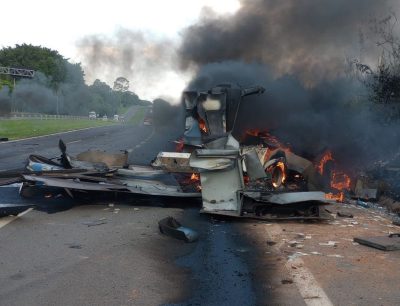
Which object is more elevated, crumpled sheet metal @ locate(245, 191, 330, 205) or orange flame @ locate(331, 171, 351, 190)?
crumpled sheet metal @ locate(245, 191, 330, 205)

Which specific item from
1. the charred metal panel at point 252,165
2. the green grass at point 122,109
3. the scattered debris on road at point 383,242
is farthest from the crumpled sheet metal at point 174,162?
the green grass at point 122,109

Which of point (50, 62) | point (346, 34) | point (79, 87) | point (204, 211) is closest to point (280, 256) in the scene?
point (204, 211)

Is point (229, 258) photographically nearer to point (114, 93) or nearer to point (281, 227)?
point (281, 227)

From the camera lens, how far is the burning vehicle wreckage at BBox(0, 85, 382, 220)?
723cm

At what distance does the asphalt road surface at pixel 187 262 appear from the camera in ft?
13.0

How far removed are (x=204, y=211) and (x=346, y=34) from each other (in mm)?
10052

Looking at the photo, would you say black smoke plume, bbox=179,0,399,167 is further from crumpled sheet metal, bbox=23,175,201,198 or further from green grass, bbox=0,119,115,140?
green grass, bbox=0,119,115,140

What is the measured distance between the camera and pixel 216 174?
7.46m

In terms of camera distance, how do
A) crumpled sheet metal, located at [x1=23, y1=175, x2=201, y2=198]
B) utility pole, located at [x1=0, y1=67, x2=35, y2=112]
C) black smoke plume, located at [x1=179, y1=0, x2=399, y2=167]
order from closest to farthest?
1. crumpled sheet metal, located at [x1=23, y1=175, x2=201, y2=198]
2. black smoke plume, located at [x1=179, y1=0, x2=399, y2=167]
3. utility pole, located at [x1=0, y1=67, x2=35, y2=112]

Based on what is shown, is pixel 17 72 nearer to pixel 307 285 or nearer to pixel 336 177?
pixel 336 177

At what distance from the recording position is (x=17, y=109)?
50219mm

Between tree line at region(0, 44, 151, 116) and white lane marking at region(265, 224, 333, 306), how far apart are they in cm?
4192

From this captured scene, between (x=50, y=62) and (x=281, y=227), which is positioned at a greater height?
(x=50, y=62)

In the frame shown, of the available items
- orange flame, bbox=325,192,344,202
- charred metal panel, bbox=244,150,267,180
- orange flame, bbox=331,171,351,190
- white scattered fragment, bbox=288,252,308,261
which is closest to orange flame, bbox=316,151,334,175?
orange flame, bbox=331,171,351,190
